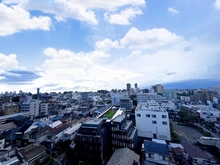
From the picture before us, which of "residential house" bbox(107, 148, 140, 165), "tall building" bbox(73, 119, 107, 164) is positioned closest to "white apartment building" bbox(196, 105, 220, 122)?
"residential house" bbox(107, 148, 140, 165)

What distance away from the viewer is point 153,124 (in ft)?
82.6

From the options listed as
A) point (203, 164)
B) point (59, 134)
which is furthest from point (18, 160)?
point (203, 164)

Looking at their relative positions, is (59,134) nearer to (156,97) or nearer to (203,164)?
(203,164)

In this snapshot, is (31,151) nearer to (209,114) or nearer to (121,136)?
(121,136)

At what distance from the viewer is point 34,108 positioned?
48.2 metres

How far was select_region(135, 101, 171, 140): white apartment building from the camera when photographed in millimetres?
24359

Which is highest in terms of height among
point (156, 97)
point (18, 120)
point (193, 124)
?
point (156, 97)

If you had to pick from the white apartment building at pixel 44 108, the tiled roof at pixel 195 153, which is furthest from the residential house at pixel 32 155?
the white apartment building at pixel 44 108

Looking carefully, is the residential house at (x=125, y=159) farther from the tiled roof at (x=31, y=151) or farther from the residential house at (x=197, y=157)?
the tiled roof at (x=31, y=151)

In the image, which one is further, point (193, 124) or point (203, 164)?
point (193, 124)

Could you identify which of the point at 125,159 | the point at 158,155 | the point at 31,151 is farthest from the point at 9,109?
the point at 158,155

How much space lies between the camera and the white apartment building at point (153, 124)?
24.4m

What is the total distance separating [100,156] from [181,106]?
47230 millimetres

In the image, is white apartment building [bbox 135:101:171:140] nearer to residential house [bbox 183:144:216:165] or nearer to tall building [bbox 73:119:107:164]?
residential house [bbox 183:144:216:165]
